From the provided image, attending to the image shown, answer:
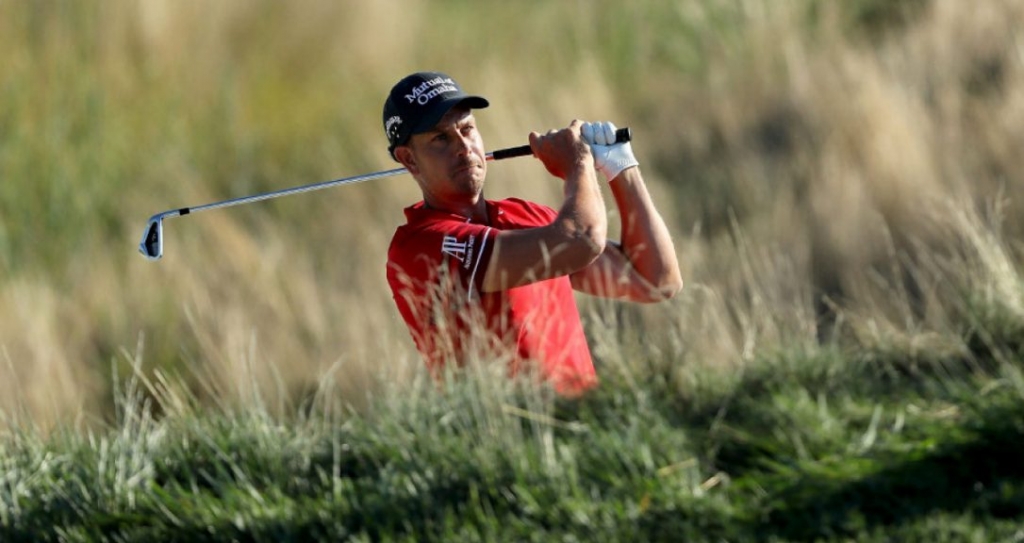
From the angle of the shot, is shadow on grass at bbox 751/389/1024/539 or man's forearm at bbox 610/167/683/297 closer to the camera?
shadow on grass at bbox 751/389/1024/539

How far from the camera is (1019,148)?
9281 millimetres

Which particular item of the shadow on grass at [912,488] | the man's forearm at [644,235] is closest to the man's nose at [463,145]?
the man's forearm at [644,235]

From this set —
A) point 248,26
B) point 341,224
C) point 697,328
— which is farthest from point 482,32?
point 697,328

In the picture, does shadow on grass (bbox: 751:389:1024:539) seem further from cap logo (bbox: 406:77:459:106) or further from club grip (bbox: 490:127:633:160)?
cap logo (bbox: 406:77:459:106)

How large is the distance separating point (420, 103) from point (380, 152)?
6.54 m

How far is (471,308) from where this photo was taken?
5172 mm

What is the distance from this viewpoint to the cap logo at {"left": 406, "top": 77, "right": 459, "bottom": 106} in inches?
217

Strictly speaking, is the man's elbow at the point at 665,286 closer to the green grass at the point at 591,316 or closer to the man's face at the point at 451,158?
the green grass at the point at 591,316

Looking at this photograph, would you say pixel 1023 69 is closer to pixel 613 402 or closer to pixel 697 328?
pixel 697 328

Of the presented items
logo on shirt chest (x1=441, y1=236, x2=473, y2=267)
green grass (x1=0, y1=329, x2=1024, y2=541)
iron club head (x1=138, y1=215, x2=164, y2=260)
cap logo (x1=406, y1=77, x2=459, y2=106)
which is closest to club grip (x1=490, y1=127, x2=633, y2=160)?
cap logo (x1=406, y1=77, x2=459, y2=106)

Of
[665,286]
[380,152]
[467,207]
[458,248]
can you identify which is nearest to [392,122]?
[467,207]

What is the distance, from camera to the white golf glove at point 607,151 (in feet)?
17.6

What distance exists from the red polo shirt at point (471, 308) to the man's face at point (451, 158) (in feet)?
0.29

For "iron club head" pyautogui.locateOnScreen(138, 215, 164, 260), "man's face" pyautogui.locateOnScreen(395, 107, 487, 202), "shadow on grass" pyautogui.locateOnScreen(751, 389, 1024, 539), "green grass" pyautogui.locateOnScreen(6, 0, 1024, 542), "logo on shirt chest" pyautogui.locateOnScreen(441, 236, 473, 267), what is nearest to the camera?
"shadow on grass" pyautogui.locateOnScreen(751, 389, 1024, 539)
